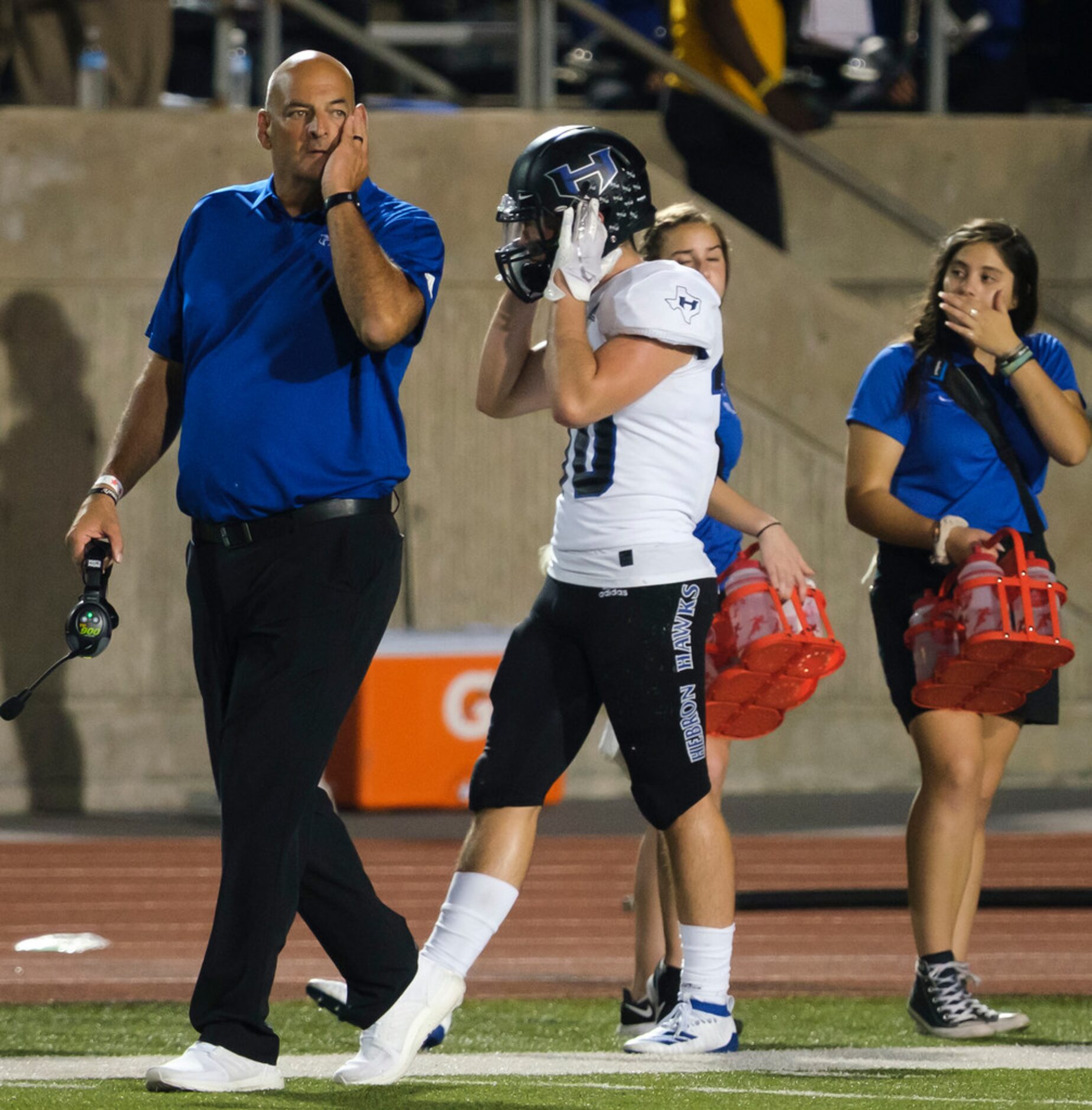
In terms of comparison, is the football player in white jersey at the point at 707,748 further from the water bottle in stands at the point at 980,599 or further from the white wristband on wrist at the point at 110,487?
the white wristband on wrist at the point at 110,487

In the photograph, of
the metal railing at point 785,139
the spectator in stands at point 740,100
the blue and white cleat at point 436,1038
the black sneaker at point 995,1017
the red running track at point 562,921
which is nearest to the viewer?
the blue and white cleat at point 436,1038

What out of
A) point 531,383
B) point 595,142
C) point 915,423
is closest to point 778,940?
point 915,423

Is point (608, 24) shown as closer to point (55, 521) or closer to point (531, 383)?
point (55, 521)

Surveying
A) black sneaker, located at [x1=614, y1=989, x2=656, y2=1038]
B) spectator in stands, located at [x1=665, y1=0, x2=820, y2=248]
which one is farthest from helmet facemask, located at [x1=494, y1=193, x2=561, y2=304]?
spectator in stands, located at [x1=665, y1=0, x2=820, y2=248]

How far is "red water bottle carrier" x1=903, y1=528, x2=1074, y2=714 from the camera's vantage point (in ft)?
16.4

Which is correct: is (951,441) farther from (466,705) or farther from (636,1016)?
(466,705)

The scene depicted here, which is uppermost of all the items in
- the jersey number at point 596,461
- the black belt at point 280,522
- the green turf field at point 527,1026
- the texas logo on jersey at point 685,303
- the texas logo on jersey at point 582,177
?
the texas logo on jersey at point 582,177

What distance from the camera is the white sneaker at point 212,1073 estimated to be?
406 cm

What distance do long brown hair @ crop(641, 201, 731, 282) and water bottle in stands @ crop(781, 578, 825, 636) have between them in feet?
2.85

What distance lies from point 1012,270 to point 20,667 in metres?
6.13

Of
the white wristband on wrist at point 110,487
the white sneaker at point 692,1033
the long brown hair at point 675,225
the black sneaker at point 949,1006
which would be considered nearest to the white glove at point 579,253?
the long brown hair at point 675,225

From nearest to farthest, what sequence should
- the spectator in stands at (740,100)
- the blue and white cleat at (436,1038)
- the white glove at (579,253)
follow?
the white glove at (579,253), the blue and white cleat at (436,1038), the spectator in stands at (740,100)

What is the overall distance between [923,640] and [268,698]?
5.79ft

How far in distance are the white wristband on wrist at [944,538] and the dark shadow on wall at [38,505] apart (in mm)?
5902
